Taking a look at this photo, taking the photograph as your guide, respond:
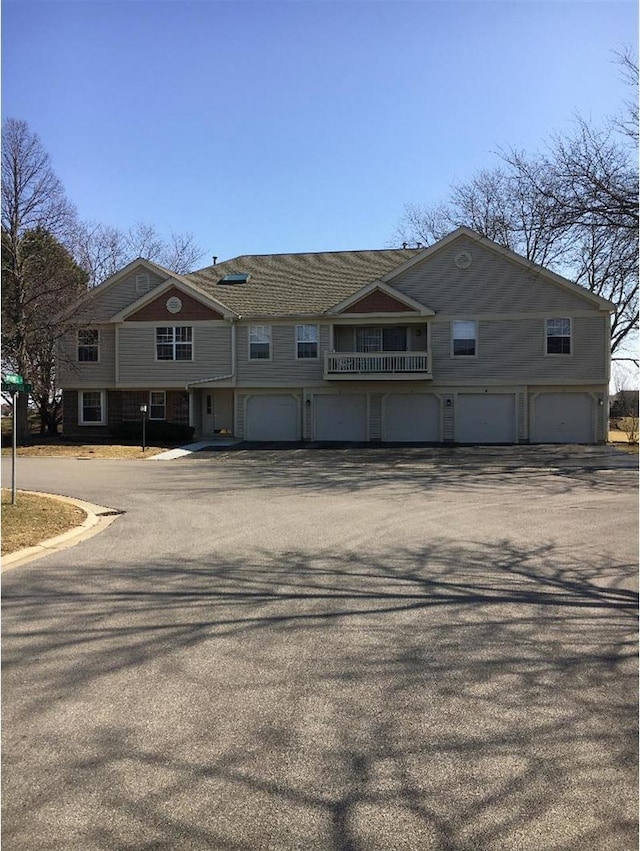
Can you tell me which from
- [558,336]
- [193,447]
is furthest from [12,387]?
[558,336]

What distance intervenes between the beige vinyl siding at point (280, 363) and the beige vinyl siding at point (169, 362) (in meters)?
0.74

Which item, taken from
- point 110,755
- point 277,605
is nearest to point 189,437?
point 277,605

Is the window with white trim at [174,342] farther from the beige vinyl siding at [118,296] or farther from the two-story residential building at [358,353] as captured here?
the beige vinyl siding at [118,296]

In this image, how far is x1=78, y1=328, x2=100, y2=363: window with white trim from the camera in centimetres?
3019

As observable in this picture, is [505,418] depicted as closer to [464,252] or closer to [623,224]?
[464,252]

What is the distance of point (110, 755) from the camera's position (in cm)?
328

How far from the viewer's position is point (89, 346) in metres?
30.2

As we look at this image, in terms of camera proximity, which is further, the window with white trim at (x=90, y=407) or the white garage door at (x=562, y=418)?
the window with white trim at (x=90, y=407)

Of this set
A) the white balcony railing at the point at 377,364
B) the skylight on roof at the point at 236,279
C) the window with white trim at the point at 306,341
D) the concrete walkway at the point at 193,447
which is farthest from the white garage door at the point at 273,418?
the skylight on roof at the point at 236,279

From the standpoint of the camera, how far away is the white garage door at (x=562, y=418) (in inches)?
1083

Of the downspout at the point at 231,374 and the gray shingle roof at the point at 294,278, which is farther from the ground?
the gray shingle roof at the point at 294,278

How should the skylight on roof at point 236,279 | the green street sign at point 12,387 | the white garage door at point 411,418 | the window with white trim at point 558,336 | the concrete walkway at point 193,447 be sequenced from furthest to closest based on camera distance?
the skylight on roof at point 236,279 → the white garage door at point 411,418 → the window with white trim at point 558,336 → the concrete walkway at point 193,447 → the green street sign at point 12,387

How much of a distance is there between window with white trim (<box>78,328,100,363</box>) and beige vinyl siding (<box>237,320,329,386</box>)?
268 inches

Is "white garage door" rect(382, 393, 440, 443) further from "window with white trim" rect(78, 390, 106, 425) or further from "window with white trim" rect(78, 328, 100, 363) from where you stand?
"window with white trim" rect(78, 328, 100, 363)
